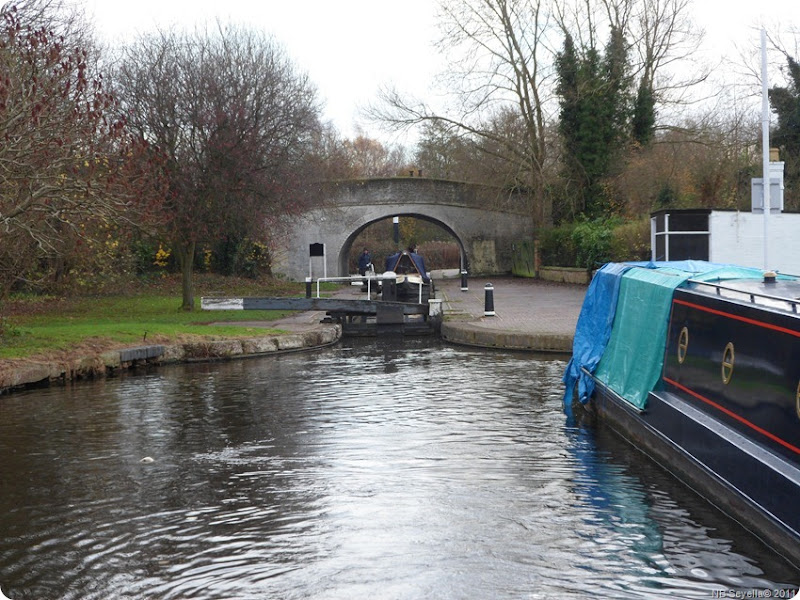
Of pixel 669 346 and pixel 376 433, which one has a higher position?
pixel 669 346

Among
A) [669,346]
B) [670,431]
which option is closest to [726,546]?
[670,431]

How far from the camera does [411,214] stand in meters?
33.8

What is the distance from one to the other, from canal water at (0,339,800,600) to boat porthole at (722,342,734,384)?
795 mm

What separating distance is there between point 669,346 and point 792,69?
1994 centimetres

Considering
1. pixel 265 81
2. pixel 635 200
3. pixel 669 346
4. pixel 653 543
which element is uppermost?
pixel 265 81

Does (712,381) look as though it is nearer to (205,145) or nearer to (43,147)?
(43,147)

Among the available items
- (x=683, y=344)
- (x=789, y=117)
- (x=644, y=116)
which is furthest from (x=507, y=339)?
(x=644, y=116)

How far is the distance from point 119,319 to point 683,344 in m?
12.5

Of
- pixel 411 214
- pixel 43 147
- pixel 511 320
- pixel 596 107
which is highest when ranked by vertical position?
pixel 596 107

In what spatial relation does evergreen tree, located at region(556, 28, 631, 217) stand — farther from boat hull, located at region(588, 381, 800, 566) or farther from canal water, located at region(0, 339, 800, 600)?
boat hull, located at region(588, 381, 800, 566)

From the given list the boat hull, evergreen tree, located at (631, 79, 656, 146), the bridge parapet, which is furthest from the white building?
the bridge parapet

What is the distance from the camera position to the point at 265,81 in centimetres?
2142

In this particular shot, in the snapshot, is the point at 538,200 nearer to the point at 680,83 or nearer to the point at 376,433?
the point at 680,83

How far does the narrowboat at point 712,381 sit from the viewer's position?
471 centimetres
